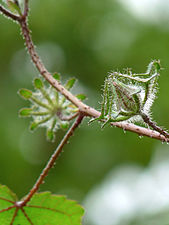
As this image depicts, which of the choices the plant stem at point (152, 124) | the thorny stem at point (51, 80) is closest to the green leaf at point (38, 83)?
the thorny stem at point (51, 80)

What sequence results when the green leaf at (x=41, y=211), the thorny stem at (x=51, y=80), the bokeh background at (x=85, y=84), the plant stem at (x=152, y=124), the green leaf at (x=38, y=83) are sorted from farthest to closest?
the bokeh background at (x=85, y=84) → the green leaf at (x=41, y=211) → the green leaf at (x=38, y=83) → the thorny stem at (x=51, y=80) → the plant stem at (x=152, y=124)

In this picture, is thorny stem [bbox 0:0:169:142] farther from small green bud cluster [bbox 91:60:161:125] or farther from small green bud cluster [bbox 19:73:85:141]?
small green bud cluster [bbox 19:73:85:141]

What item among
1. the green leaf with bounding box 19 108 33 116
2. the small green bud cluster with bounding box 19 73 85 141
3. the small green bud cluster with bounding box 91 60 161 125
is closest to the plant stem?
the small green bud cluster with bounding box 91 60 161 125

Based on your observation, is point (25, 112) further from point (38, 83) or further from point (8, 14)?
point (8, 14)

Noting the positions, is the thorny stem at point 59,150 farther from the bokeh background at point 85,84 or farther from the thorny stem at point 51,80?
the bokeh background at point 85,84

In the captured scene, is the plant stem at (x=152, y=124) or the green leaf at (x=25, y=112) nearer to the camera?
the plant stem at (x=152, y=124)

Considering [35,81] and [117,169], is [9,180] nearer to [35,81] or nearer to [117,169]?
[117,169]
